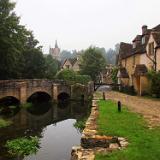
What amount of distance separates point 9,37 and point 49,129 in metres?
19.5

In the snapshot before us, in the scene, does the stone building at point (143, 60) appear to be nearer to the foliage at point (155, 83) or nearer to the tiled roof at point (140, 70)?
the tiled roof at point (140, 70)

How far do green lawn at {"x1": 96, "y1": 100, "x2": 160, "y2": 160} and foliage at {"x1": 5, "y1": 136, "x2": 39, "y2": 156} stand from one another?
4.54 metres

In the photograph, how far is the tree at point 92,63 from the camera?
75750 millimetres

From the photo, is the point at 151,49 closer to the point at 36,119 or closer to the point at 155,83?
the point at 155,83

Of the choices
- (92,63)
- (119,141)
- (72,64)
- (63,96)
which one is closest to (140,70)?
(63,96)

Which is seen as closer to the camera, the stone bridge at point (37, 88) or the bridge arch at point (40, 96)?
the stone bridge at point (37, 88)

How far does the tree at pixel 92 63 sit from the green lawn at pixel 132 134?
53.9 meters

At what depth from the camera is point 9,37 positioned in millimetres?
43562

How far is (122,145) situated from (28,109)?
29.0 metres

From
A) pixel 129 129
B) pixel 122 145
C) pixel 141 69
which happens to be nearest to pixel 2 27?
pixel 141 69

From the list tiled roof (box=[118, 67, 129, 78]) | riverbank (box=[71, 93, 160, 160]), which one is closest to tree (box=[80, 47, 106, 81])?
tiled roof (box=[118, 67, 129, 78])

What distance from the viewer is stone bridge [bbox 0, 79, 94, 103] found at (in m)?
40.1

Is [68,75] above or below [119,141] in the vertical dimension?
above

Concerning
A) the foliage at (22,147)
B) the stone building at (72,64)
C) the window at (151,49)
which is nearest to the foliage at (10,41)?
the window at (151,49)
